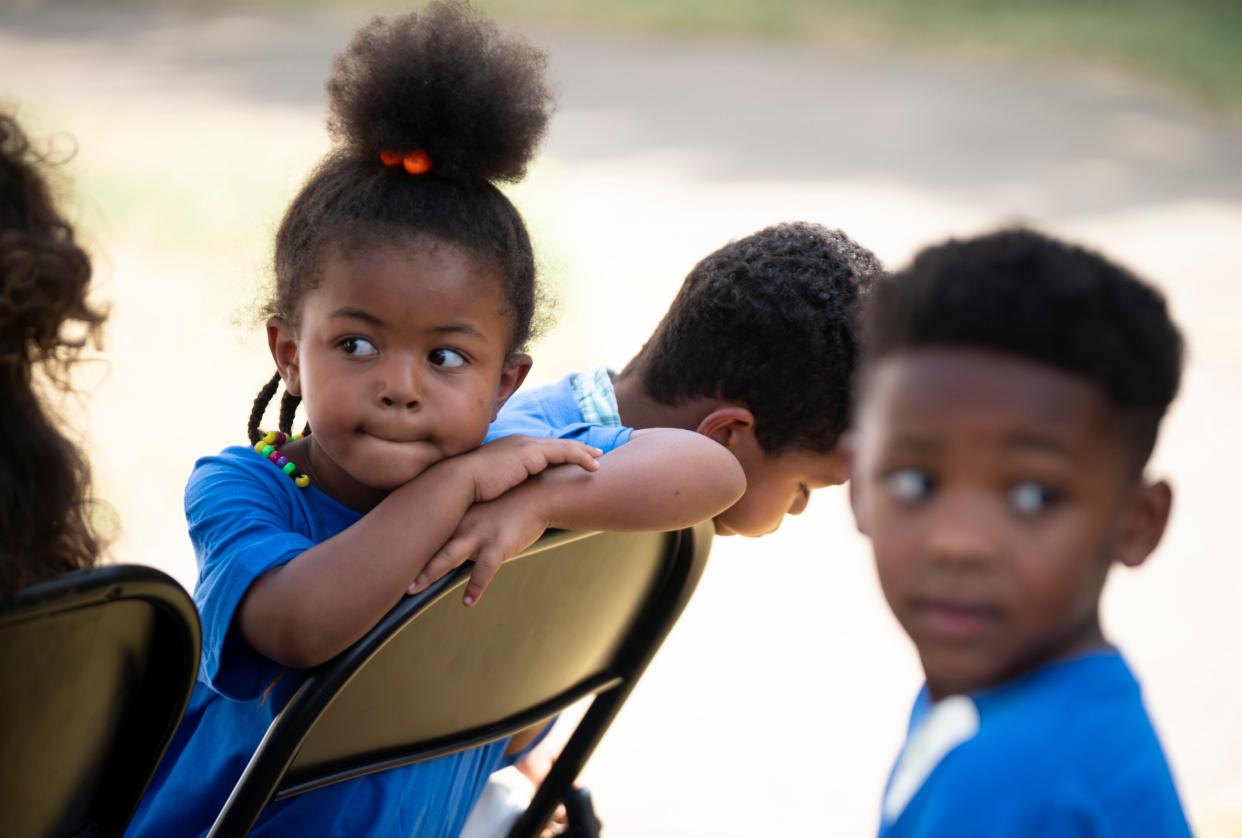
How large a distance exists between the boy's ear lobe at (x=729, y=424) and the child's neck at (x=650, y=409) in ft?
0.05

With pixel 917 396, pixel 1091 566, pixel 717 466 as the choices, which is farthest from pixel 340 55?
pixel 1091 566

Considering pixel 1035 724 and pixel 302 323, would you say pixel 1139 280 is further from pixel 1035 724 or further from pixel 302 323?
pixel 302 323

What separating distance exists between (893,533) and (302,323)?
841mm

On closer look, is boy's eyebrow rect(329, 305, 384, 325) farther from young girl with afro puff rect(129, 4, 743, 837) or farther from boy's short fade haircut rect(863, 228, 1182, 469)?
boy's short fade haircut rect(863, 228, 1182, 469)

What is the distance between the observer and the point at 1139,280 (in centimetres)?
99

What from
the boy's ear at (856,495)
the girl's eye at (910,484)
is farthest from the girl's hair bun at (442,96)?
the girl's eye at (910,484)

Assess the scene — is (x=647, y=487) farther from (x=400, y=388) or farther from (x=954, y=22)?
(x=954, y=22)

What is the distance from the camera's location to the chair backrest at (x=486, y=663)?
4.18 ft

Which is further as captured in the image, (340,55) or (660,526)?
(340,55)

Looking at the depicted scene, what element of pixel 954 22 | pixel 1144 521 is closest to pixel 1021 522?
pixel 1144 521

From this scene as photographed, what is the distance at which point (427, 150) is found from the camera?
1.63 m

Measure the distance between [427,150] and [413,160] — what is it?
0.8 inches

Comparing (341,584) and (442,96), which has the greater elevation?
(442,96)

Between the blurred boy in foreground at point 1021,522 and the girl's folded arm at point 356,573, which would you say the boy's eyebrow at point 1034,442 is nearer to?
the blurred boy in foreground at point 1021,522
